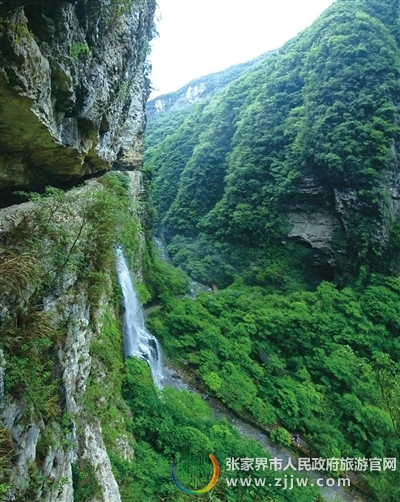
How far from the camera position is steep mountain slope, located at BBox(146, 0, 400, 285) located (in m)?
21.5

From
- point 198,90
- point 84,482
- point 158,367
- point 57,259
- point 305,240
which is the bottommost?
point 158,367

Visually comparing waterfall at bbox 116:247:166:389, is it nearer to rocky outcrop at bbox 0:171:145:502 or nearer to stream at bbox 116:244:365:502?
stream at bbox 116:244:365:502

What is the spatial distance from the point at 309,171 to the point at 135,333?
19984mm

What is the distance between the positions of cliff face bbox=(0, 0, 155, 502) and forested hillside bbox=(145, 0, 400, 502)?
752 cm

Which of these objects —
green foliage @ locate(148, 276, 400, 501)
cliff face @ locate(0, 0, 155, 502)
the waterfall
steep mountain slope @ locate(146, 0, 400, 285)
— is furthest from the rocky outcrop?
steep mountain slope @ locate(146, 0, 400, 285)

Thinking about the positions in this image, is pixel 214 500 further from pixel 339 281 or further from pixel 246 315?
pixel 339 281

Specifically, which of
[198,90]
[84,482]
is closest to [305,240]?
[84,482]

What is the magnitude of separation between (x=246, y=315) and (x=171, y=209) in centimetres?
1731

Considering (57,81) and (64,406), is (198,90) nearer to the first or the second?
(57,81)

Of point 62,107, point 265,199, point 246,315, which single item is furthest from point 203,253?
point 62,107

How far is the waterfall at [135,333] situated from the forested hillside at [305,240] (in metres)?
1.14

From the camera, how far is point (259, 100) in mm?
31531

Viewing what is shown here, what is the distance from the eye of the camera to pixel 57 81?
4844mm

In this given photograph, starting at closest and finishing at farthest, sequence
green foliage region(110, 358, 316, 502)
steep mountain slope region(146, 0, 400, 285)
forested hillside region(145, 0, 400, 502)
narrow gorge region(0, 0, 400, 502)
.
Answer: narrow gorge region(0, 0, 400, 502) → green foliage region(110, 358, 316, 502) → forested hillside region(145, 0, 400, 502) → steep mountain slope region(146, 0, 400, 285)
